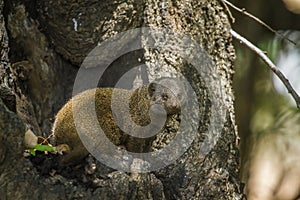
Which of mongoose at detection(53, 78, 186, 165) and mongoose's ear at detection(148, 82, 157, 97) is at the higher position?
mongoose's ear at detection(148, 82, 157, 97)

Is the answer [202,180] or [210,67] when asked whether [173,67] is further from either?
[202,180]

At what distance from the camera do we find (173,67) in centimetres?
246

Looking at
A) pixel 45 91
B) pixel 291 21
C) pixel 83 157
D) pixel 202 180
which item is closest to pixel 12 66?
pixel 45 91

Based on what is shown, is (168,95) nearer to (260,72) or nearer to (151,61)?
(151,61)

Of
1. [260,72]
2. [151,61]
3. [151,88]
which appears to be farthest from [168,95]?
[260,72]

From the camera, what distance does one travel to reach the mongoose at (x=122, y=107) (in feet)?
7.36

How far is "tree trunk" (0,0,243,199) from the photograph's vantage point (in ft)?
7.82

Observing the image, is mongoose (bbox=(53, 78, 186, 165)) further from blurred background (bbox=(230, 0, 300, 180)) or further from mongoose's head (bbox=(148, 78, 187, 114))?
blurred background (bbox=(230, 0, 300, 180))

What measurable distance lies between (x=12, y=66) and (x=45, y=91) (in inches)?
6.1

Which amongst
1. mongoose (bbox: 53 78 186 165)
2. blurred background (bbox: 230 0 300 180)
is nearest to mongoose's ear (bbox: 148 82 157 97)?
mongoose (bbox: 53 78 186 165)

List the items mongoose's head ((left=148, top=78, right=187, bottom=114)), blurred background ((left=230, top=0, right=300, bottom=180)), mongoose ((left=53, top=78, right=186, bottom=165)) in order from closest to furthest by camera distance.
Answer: mongoose ((left=53, top=78, right=186, bottom=165)), mongoose's head ((left=148, top=78, right=187, bottom=114)), blurred background ((left=230, top=0, right=300, bottom=180))

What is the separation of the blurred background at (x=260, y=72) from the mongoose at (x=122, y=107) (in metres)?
2.04

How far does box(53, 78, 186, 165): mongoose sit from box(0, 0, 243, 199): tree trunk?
67mm

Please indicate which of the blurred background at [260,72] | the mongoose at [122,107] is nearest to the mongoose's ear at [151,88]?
the mongoose at [122,107]
